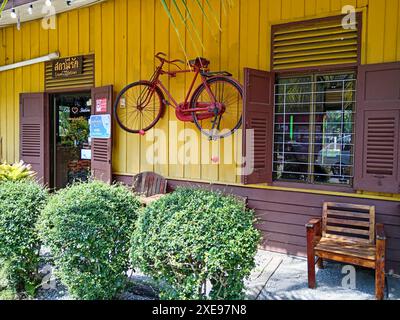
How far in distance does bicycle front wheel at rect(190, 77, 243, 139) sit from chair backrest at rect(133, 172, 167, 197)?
3.30 ft

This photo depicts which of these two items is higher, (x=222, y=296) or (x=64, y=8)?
(x=64, y=8)

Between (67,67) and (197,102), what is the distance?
282 centimetres

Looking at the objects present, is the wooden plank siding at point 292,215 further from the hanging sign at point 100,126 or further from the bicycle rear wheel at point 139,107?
the hanging sign at point 100,126

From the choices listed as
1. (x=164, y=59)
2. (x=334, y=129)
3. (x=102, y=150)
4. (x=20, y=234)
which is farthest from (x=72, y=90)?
(x=334, y=129)

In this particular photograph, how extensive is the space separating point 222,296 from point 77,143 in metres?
4.97

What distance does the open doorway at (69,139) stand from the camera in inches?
248

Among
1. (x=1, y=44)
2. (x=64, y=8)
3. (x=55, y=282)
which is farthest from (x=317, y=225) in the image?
(x=1, y=44)

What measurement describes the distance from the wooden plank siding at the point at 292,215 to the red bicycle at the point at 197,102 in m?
0.83

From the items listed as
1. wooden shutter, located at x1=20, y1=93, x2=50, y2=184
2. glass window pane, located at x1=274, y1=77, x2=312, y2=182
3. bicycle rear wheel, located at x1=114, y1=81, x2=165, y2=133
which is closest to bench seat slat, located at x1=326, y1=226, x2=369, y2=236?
glass window pane, located at x1=274, y1=77, x2=312, y2=182

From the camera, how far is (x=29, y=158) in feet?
21.7

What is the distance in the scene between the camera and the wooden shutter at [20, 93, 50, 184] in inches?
253

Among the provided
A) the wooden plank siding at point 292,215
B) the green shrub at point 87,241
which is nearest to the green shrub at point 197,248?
the green shrub at point 87,241
